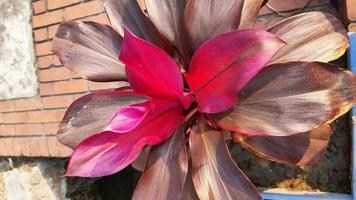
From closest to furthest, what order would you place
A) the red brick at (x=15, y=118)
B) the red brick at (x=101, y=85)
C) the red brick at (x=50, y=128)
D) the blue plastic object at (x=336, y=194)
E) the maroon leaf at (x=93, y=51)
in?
the maroon leaf at (x=93, y=51) < the blue plastic object at (x=336, y=194) < the red brick at (x=101, y=85) < the red brick at (x=50, y=128) < the red brick at (x=15, y=118)

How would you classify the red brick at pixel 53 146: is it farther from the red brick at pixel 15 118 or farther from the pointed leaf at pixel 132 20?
the pointed leaf at pixel 132 20

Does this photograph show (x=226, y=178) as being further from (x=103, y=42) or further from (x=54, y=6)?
(x=54, y=6)

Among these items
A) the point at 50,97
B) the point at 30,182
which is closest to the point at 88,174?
the point at 50,97

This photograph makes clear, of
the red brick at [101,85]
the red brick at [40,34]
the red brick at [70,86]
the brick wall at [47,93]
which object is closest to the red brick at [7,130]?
the brick wall at [47,93]

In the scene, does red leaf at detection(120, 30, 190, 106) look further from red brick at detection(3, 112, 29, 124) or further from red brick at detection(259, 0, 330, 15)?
red brick at detection(3, 112, 29, 124)

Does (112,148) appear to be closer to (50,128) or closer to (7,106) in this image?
(50,128)

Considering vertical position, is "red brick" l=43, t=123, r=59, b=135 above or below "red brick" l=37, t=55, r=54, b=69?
below

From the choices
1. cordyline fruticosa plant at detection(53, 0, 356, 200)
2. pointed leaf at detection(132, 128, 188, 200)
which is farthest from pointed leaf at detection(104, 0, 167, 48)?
pointed leaf at detection(132, 128, 188, 200)
